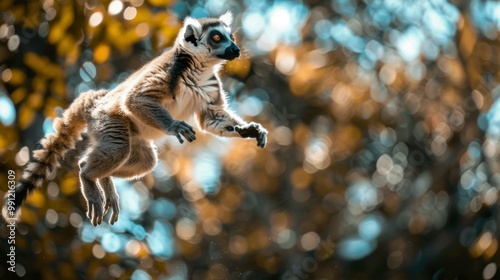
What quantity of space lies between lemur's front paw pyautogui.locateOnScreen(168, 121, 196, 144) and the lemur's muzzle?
1.18ft

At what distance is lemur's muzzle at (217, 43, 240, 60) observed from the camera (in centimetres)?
379

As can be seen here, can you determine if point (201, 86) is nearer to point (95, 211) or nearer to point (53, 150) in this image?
point (95, 211)

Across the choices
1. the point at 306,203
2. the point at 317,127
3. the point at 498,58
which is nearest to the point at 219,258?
the point at 306,203

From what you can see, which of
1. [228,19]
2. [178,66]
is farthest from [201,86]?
[228,19]

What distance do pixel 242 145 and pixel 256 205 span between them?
1770 millimetres

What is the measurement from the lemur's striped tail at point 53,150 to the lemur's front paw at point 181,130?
2.38 ft

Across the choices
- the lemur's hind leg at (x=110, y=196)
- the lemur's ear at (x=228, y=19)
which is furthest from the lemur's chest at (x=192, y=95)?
the lemur's hind leg at (x=110, y=196)

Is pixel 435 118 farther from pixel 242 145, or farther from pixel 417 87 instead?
pixel 242 145

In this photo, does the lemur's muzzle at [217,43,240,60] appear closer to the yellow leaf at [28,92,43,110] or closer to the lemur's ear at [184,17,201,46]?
the lemur's ear at [184,17,201,46]

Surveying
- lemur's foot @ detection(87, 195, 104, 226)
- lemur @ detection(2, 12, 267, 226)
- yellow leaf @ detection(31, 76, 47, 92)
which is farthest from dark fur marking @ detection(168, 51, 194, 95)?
yellow leaf @ detection(31, 76, 47, 92)

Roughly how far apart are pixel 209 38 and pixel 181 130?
56 cm

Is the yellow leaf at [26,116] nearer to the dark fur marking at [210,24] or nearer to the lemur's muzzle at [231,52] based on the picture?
the dark fur marking at [210,24]

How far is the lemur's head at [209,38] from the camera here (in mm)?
3844

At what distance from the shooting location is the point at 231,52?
385 cm
